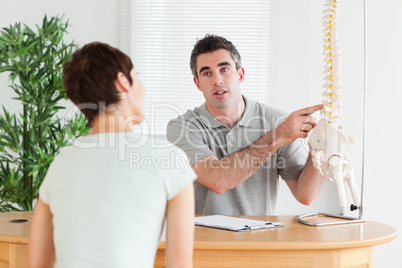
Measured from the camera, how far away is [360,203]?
2.13 meters

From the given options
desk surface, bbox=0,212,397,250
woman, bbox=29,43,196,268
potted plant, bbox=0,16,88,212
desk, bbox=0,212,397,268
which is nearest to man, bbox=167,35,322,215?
desk surface, bbox=0,212,397,250

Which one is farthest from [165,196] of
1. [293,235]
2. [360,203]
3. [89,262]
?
[360,203]

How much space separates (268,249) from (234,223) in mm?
304

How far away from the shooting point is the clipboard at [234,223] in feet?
6.24

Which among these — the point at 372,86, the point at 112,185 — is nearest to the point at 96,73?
the point at 112,185

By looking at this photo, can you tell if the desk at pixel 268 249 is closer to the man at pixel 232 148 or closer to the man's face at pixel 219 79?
the man at pixel 232 148

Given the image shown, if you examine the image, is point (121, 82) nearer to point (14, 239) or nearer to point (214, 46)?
point (14, 239)

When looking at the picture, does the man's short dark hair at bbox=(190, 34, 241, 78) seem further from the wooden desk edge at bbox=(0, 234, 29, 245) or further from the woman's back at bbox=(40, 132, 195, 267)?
the woman's back at bbox=(40, 132, 195, 267)

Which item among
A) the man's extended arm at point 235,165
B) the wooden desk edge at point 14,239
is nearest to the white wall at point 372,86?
the man's extended arm at point 235,165

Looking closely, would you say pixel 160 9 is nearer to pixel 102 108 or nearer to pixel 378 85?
pixel 378 85

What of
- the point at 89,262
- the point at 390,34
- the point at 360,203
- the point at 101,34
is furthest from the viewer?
the point at 101,34

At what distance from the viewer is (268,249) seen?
1703 mm

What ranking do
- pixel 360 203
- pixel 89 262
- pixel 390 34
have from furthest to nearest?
1. pixel 390 34
2. pixel 360 203
3. pixel 89 262

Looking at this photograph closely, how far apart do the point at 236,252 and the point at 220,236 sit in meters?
0.09
